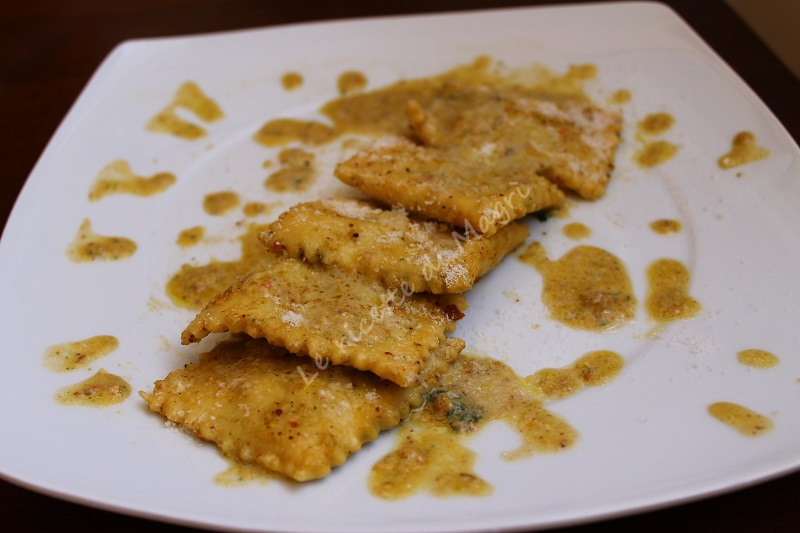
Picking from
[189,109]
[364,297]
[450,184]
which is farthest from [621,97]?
[189,109]

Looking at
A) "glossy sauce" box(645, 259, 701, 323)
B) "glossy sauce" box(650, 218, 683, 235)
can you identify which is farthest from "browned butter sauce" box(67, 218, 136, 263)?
"glossy sauce" box(650, 218, 683, 235)

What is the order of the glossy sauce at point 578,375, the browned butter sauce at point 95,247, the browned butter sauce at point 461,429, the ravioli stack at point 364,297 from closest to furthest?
the browned butter sauce at point 461,429
the ravioli stack at point 364,297
the glossy sauce at point 578,375
the browned butter sauce at point 95,247

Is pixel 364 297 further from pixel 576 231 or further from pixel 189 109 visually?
pixel 189 109

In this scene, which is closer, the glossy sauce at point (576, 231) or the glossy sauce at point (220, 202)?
the glossy sauce at point (576, 231)

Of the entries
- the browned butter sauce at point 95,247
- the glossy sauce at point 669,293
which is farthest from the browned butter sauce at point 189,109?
the glossy sauce at point 669,293

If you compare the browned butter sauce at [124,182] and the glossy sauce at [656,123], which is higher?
the glossy sauce at [656,123]

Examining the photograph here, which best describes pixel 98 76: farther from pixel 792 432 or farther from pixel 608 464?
pixel 792 432

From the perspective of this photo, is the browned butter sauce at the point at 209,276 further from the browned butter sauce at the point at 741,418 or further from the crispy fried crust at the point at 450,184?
the browned butter sauce at the point at 741,418

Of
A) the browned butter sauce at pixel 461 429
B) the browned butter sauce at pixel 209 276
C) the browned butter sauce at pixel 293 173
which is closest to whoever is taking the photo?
the browned butter sauce at pixel 461 429
